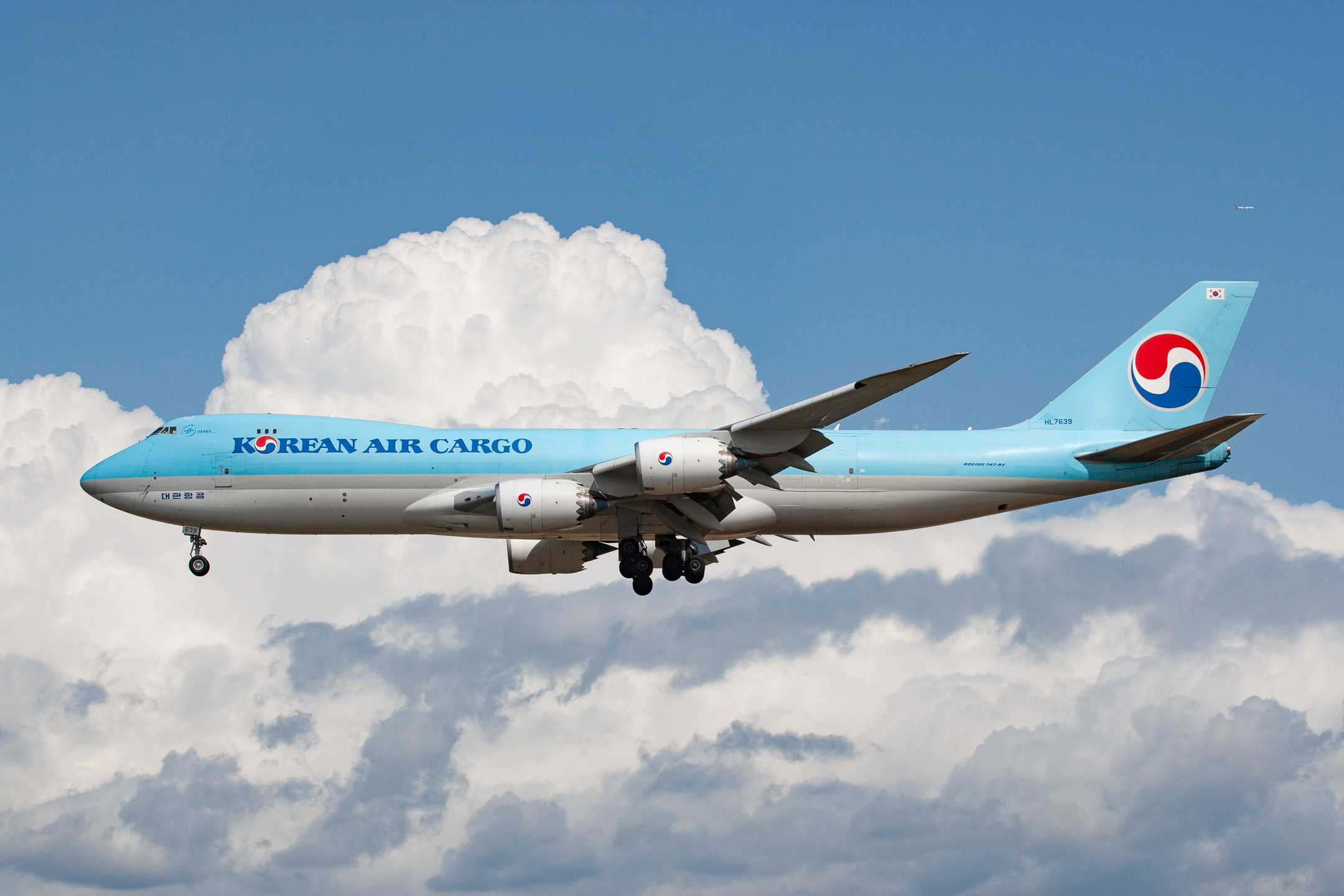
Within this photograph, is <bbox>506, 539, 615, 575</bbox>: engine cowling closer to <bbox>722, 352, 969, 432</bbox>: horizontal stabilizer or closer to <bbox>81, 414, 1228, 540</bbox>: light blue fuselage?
<bbox>81, 414, 1228, 540</bbox>: light blue fuselage

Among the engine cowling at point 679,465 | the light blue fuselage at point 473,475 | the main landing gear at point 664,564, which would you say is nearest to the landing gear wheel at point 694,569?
the main landing gear at point 664,564

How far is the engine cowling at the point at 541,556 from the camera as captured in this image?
1941 inches

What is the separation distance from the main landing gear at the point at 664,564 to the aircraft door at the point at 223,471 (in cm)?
1269

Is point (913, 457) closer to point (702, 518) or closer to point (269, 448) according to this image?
point (702, 518)

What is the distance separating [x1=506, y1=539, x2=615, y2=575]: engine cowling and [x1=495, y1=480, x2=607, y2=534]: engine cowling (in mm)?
8348

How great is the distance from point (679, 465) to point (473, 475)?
25.6 feet

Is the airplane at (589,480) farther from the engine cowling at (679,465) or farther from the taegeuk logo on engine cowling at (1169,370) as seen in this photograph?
the taegeuk logo on engine cowling at (1169,370)

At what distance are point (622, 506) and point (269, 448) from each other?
456 inches

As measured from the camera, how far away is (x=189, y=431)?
4453cm

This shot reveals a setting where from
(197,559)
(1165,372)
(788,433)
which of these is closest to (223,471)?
(197,559)

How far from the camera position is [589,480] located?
139ft

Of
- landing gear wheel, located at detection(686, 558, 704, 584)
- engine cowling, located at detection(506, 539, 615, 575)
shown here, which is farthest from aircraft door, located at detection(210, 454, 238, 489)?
landing gear wheel, located at detection(686, 558, 704, 584)

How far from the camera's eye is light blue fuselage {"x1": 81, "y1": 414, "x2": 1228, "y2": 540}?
4338 cm

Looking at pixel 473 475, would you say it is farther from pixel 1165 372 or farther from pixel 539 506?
pixel 1165 372
